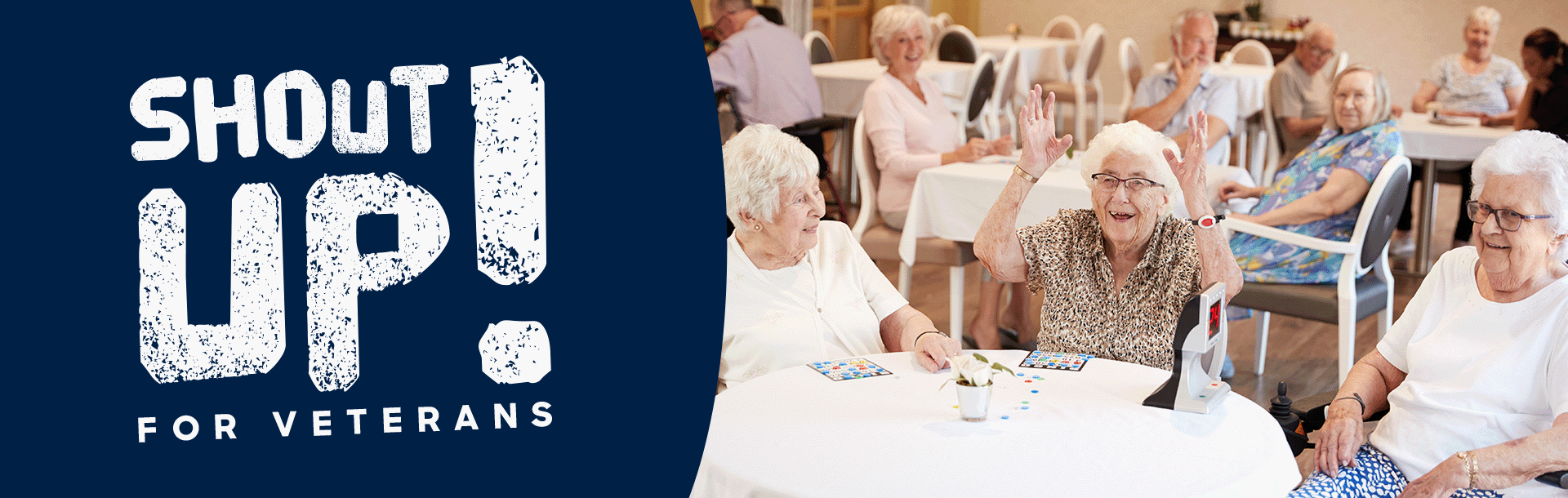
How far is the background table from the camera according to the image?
507 cm

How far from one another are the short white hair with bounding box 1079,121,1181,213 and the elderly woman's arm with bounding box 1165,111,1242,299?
0.14ft

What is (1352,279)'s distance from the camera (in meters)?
3.30

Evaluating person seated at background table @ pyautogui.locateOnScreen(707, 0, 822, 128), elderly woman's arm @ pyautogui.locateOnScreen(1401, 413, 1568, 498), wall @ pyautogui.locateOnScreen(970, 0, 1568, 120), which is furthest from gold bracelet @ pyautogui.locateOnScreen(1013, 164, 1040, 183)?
wall @ pyautogui.locateOnScreen(970, 0, 1568, 120)

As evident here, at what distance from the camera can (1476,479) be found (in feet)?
6.16

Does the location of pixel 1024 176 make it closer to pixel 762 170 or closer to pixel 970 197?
pixel 762 170

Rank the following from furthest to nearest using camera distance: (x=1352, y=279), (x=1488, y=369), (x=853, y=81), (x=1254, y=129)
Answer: (x=1254, y=129)
(x=853, y=81)
(x=1352, y=279)
(x=1488, y=369)

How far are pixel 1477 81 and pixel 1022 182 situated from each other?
4491 millimetres

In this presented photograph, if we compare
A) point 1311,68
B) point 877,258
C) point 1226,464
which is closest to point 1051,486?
point 1226,464

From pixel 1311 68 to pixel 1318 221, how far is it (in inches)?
114

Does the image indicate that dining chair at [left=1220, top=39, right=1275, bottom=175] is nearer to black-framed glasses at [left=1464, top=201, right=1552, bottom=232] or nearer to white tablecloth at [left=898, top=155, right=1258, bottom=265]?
white tablecloth at [left=898, top=155, right=1258, bottom=265]

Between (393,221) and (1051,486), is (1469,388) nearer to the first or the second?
(1051,486)

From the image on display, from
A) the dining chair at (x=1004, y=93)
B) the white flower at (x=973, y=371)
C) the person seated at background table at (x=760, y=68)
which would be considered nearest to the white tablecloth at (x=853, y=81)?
the dining chair at (x=1004, y=93)

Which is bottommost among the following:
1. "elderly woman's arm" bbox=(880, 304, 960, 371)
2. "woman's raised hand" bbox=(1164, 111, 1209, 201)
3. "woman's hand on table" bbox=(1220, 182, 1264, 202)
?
"elderly woman's arm" bbox=(880, 304, 960, 371)

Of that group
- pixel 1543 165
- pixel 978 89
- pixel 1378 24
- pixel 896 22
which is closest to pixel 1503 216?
pixel 1543 165
